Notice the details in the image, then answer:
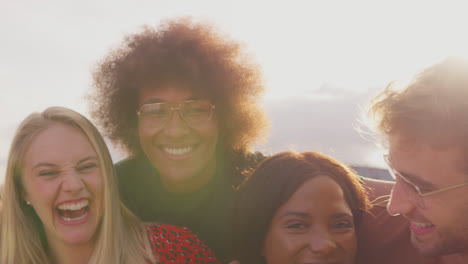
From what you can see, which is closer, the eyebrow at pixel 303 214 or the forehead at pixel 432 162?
the forehead at pixel 432 162

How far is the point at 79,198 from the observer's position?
3561 millimetres

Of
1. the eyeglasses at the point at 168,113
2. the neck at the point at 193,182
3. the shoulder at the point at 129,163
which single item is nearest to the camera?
the eyeglasses at the point at 168,113

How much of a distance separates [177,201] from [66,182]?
1.33 m

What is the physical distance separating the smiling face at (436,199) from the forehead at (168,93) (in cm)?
184

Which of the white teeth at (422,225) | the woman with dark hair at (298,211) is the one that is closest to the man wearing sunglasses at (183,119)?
the woman with dark hair at (298,211)

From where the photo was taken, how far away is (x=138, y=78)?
4516 mm

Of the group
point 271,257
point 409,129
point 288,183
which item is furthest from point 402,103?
point 271,257

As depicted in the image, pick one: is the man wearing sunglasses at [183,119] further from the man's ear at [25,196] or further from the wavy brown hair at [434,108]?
the wavy brown hair at [434,108]

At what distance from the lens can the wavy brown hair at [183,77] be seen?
14.7 ft

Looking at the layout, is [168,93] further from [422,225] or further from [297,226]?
Result: [422,225]

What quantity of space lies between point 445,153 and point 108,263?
2.13 meters

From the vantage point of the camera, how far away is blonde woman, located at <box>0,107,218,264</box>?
3.57 m

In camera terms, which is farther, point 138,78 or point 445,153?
point 138,78

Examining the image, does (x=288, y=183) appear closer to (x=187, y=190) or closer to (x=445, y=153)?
(x=445, y=153)
